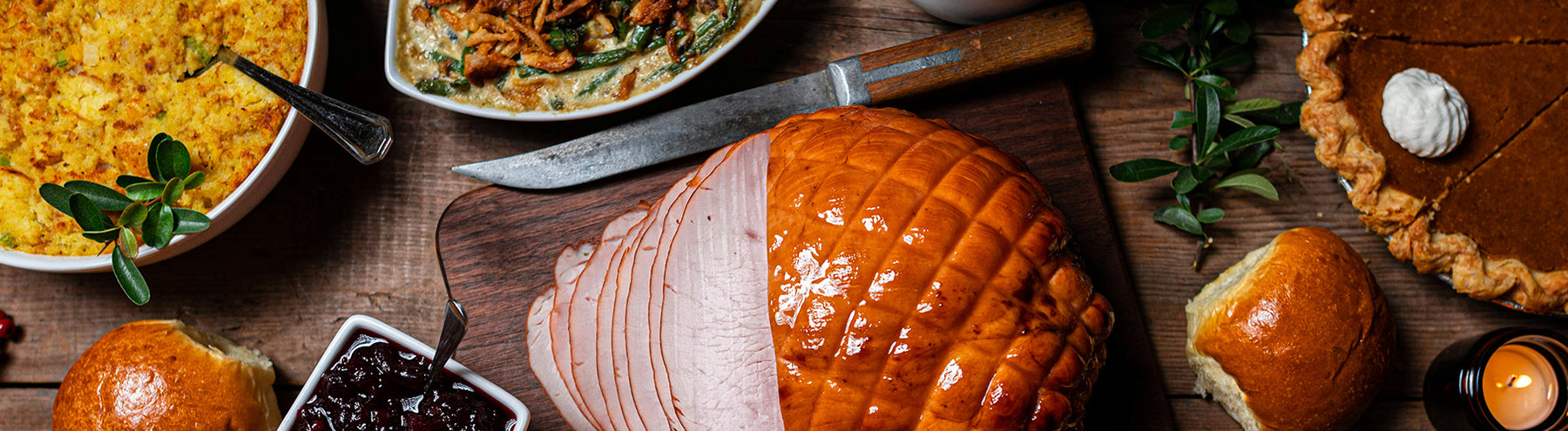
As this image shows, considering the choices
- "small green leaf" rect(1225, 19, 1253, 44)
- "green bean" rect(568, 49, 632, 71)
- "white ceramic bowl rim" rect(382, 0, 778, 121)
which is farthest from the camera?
"small green leaf" rect(1225, 19, 1253, 44)

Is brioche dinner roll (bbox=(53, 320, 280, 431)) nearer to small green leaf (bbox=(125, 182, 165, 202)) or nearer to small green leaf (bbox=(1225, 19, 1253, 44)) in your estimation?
small green leaf (bbox=(125, 182, 165, 202))

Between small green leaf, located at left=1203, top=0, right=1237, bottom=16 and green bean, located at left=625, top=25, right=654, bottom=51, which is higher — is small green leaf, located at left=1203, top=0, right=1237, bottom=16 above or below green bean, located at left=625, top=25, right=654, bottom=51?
above

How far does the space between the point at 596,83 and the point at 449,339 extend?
0.88 m

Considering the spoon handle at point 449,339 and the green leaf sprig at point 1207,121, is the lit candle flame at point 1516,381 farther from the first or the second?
the spoon handle at point 449,339

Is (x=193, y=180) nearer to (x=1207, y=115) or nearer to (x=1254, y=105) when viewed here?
(x=1207, y=115)

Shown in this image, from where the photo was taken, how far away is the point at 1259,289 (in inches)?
96.5

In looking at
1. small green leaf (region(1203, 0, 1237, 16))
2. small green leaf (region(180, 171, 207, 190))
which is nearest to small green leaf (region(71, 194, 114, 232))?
small green leaf (region(180, 171, 207, 190))

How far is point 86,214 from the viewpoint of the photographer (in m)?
2.20

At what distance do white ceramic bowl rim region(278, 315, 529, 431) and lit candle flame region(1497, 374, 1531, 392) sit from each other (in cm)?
300

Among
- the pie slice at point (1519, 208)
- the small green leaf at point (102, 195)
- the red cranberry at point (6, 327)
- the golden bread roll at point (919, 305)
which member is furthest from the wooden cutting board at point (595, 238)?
the red cranberry at point (6, 327)

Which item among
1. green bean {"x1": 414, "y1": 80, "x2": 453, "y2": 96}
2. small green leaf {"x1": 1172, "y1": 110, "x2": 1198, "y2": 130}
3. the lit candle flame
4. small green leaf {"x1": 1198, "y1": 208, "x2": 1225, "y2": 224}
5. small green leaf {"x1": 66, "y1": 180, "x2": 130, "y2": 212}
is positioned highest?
green bean {"x1": 414, "y1": 80, "x2": 453, "y2": 96}

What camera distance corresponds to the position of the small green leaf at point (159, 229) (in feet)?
7.28

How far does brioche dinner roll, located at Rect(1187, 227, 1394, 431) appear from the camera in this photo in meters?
2.39

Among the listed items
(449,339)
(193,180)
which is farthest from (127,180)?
(449,339)
